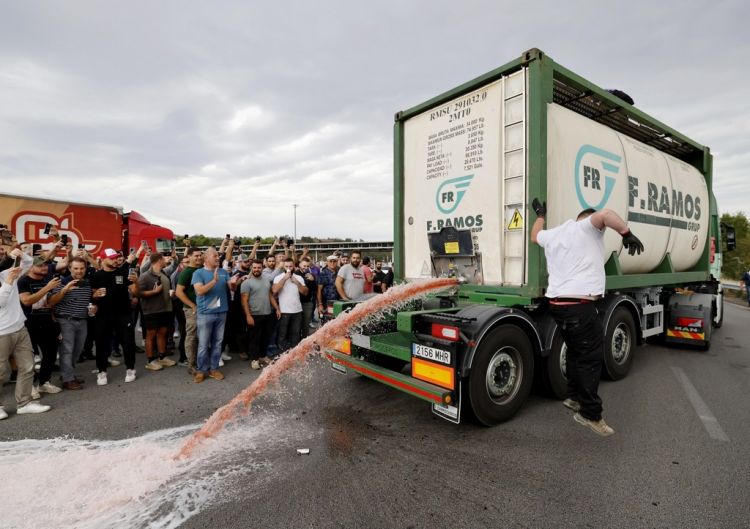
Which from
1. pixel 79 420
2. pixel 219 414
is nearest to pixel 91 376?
Result: pixel 79 420

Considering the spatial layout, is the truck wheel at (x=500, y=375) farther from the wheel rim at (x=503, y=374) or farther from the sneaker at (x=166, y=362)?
the sneaker at (x=166, y=362)

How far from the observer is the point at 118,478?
274cm

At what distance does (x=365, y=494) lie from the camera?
2584 millimetres

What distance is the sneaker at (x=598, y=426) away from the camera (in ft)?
11.2

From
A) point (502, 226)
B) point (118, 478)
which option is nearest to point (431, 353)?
point (502, 226)

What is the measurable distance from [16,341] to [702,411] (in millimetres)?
7498

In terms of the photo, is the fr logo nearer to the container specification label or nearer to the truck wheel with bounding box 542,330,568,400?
the container specification label

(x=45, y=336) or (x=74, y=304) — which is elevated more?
(x=74, y=304)

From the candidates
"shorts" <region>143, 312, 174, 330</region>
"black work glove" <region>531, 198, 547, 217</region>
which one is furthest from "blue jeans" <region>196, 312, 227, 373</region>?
"black work glove" <region>531, 198, 547, 217</region>

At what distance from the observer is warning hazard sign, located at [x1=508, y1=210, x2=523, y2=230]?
12.8ft

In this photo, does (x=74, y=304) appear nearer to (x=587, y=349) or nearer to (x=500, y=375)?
(x=500, y=375)

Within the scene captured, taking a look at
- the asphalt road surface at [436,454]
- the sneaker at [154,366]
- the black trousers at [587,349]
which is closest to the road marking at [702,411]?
the asphalt road surface at [436,454]

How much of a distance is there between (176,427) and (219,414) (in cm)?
45

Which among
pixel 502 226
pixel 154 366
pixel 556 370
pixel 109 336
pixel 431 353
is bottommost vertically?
pixel 154 366
